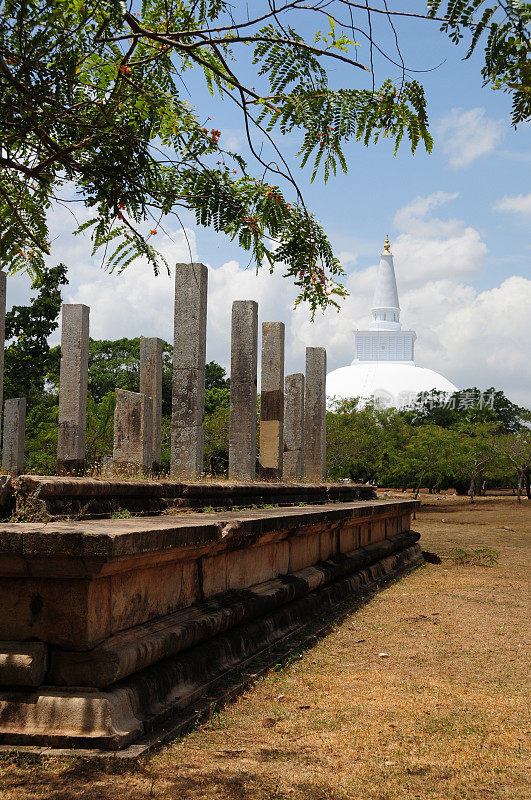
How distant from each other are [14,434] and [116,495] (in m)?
10.2

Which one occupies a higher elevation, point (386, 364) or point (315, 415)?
point (386, 364)

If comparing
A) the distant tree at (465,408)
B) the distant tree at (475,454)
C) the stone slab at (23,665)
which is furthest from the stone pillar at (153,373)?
the distant tree at (465,408)

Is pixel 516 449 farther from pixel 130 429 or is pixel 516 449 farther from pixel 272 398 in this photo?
pixel 130 429

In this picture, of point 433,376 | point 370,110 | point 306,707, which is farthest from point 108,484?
point 433,376

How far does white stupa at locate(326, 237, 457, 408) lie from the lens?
66312mm

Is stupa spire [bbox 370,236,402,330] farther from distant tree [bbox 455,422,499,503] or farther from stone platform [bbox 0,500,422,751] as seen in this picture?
stone platform [bbox 0,500,422,751]

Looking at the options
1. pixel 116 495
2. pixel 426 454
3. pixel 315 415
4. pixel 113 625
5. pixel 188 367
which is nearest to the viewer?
pixel 113 625

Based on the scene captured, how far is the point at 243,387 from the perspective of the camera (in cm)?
1170

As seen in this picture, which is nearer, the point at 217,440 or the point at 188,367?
the point at 188,367

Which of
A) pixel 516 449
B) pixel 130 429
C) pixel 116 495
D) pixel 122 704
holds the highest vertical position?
pixel 516 449

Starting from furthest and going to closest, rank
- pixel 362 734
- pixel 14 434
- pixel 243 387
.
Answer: pixel 14 434, pixel 243 387, pixel 362 734

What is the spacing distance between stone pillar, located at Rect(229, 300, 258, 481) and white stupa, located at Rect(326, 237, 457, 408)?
169 feet

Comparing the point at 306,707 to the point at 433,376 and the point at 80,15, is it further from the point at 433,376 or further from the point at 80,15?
the point at 433,376

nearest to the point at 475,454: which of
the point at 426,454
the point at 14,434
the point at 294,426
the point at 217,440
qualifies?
the point at 426,454
